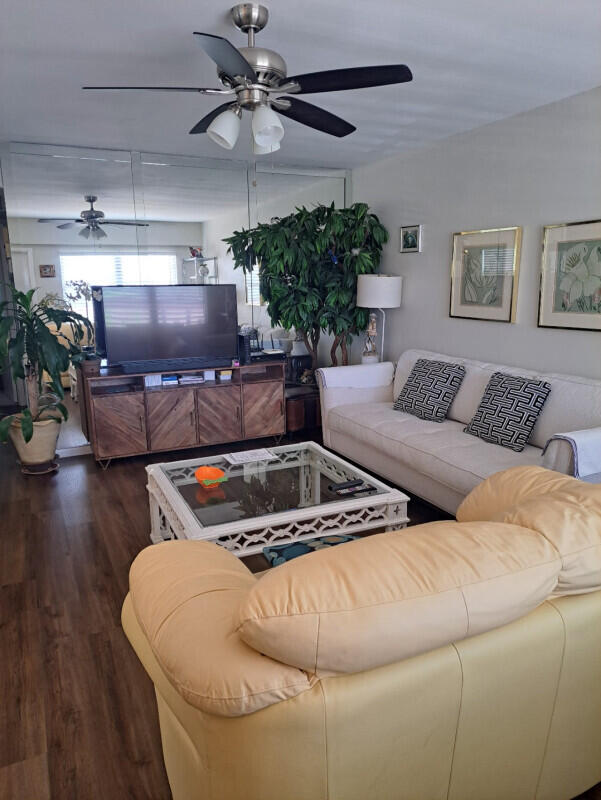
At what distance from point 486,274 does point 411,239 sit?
93 cm

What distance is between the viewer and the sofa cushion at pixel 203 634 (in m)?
0.90

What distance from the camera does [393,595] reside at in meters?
0.94

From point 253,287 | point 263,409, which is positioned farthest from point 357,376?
point 253,287

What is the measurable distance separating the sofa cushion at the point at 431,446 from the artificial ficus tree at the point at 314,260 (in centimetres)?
108

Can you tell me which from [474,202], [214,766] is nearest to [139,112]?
[474,202]

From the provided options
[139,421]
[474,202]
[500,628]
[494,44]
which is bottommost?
[139,421]

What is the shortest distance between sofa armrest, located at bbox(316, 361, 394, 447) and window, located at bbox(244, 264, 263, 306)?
1034 mm

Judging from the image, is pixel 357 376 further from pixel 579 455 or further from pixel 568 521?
pixel 568 521

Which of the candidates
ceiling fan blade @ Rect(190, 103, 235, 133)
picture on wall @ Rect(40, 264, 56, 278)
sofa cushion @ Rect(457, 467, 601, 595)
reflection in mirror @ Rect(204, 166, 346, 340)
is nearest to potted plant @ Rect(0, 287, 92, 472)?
picture on wall @ Rect(40, 264, 56, 278)

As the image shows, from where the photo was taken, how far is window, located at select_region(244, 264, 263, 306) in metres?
5.02

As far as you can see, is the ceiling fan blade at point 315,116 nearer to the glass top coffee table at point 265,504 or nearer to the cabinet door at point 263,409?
the glass top coffee table at point 265,504

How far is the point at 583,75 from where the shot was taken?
292 centimetres

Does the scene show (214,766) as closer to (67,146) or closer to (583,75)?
(583,75)

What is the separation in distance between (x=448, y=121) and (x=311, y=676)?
378 cm
